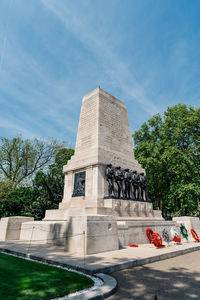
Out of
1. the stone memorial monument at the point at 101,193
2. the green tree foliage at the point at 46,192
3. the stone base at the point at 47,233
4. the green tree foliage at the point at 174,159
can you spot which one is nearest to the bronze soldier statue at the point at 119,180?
the stone memorial monument at the point at 101,193

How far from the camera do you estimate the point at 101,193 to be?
44.4 ft

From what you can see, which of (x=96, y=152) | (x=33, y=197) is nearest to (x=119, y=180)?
(x=96, y=152)

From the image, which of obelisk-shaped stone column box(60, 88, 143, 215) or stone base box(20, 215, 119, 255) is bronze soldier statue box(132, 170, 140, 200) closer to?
obelisk-shaped stone column box(60, 88, 143, 215)

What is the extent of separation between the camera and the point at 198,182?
80.2 ft

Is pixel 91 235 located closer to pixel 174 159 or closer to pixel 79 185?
pixel 79 185

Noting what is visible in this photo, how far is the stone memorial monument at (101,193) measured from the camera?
8.39 metres

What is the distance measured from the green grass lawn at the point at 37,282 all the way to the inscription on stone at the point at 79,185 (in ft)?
28.4

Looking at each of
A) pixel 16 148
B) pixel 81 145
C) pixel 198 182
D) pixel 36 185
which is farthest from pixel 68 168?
pixel 16 148

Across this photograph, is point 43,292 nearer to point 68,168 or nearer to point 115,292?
point 115,292

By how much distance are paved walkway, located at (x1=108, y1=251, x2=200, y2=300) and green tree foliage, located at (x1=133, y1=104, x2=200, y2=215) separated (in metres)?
17.8

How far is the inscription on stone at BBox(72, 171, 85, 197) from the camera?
47.3ft

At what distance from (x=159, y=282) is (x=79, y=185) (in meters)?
10.3

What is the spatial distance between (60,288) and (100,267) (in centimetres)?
175

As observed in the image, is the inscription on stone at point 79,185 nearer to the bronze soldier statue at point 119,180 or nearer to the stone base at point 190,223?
the bronze soldier statue at point 119,180
